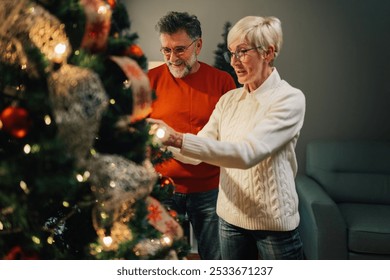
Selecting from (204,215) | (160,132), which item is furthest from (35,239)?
(204,215)

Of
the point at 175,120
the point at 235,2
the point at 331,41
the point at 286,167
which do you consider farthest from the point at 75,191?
the point at 331,41

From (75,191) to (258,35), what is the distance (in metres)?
0.62

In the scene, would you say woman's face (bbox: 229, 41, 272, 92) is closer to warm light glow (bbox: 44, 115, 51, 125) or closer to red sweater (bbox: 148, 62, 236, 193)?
red sweater (bbox: 148, 62, 236, 193)

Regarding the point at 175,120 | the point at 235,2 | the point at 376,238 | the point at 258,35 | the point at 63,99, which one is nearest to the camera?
the point at 63,99

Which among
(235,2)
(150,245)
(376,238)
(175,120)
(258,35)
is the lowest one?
(376,238)

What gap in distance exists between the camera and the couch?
1.94 m

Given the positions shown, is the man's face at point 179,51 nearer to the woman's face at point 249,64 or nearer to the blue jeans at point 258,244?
the woman's face at point 249,64

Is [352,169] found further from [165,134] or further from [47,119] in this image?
[47,119]

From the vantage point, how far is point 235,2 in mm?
2211

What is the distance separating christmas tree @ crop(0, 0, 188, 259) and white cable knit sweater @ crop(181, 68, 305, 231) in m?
0.26

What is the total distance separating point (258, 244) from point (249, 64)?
1.56 ft

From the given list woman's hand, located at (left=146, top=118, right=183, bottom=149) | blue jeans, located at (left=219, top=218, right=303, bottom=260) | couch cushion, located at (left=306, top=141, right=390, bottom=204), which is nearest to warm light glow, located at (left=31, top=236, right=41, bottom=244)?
woman's hand, located at (left=146, top=118, right=183, bottom=149)

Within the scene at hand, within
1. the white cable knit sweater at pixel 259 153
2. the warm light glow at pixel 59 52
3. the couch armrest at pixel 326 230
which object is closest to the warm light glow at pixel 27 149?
the warm light glow at pixel 59 52

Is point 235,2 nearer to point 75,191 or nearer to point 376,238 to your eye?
point 376,238
